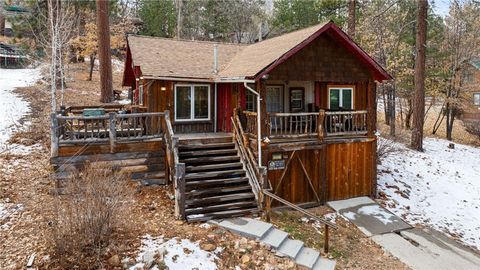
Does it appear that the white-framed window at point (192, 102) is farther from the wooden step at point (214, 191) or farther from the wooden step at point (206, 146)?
the wooden step at point (214, 191)

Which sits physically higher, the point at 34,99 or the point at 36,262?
the point at 34,99

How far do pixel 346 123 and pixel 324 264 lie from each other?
6.95 metres

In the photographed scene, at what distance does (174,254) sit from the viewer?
7.70 m

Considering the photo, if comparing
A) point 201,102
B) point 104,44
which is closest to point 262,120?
point 201,102

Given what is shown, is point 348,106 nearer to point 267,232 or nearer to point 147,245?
point 267,232

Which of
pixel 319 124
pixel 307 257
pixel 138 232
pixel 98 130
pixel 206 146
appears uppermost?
pixel 319 124

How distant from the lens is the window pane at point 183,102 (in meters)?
14.0

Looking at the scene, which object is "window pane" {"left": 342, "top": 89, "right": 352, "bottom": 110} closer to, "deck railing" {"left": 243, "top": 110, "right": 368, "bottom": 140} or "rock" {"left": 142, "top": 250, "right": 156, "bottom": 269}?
"deck railing" {"left": 243, "top": 110, "right": 368, "bottom": 140}

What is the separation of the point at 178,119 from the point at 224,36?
21.7 metres

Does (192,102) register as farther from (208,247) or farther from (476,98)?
(476,98)

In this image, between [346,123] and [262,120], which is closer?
[262,120]

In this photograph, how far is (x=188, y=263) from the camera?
7559 millimetres

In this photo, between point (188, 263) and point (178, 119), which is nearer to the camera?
point (188, 263)

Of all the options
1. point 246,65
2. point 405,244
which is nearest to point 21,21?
point 246,65
